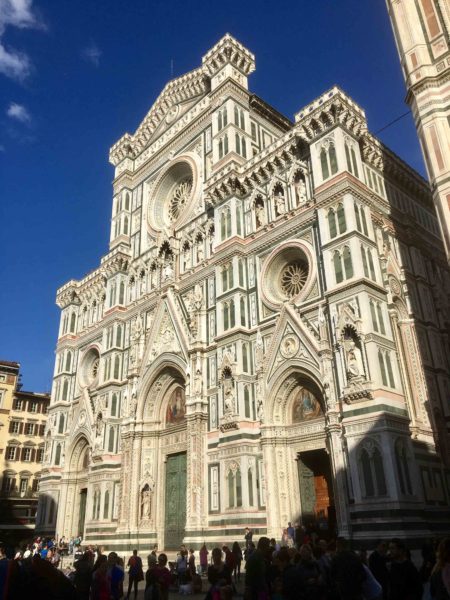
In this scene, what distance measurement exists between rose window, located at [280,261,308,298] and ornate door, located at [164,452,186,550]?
10.2 meters

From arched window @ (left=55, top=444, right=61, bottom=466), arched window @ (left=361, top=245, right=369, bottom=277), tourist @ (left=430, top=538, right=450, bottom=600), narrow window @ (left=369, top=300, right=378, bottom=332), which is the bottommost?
tourist @ (left=430, top=538, right=450, bottom=600)

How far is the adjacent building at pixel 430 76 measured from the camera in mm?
18703

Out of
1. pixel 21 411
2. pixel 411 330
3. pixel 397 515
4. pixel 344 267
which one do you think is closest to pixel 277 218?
pixel 344 267

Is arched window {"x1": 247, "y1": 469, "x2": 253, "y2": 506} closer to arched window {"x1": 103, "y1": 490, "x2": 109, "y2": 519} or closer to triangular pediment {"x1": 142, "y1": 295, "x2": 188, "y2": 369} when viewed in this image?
triangular pediment {"x1": 142, "y1": 295, "x2": 188, "y2": 369}

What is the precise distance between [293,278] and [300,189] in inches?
169

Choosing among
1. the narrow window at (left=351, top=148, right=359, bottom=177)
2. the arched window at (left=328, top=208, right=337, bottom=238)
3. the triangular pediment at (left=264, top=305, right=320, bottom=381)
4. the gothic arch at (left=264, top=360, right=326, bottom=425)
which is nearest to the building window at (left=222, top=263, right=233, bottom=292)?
the triangular pediment at (left=264, top=305, right=320, bottom=381)

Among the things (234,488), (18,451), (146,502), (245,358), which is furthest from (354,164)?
(18,451)

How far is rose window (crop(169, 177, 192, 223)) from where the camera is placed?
110 ft

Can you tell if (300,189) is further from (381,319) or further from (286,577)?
(286,577)

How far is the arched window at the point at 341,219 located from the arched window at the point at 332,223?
241 millimetres

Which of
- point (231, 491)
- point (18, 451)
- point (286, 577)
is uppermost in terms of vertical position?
point (18, 451)

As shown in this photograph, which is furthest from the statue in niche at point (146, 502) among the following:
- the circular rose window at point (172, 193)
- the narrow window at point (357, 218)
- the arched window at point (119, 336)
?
the narrow window at point (357, 218)

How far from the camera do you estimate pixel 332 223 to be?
2198cm

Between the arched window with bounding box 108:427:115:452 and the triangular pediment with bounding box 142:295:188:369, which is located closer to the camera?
the triangular pediment with bounding box 142:295:188:369
